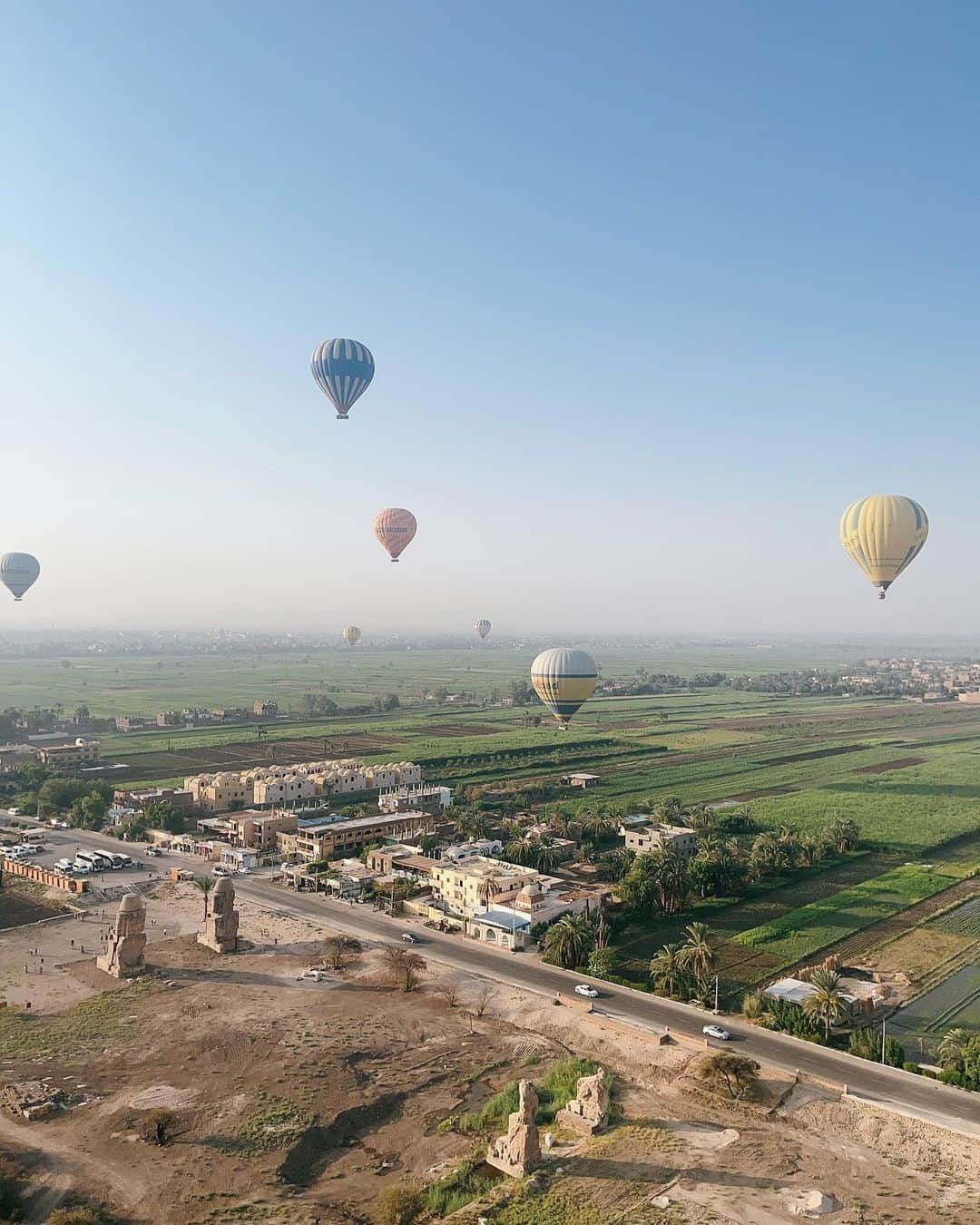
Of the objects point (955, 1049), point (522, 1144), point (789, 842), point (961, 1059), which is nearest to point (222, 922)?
point (522, 1144)

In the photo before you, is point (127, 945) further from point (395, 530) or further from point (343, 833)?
point (395, 530)

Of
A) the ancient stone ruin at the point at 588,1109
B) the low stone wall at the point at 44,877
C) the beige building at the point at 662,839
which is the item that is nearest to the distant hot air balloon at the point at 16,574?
the low stone wall at the point at 44,877

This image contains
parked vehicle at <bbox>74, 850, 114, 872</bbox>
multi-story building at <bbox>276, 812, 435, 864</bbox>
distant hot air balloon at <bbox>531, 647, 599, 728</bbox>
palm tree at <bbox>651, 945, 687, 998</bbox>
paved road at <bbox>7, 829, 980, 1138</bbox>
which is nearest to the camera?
paved road at <bbox>7, 829, 980, 1138</bbox>

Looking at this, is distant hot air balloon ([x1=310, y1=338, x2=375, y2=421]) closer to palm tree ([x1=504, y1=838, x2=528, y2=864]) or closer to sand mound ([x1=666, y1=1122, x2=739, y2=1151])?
palm tree ([x1=504, y1=838, x2=528, y2=864])

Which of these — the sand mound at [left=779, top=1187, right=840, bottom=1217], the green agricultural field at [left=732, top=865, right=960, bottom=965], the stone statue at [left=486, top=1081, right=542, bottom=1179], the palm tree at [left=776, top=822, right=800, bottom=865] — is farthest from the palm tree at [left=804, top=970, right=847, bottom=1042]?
the palm tree at [left=776, top=822, right=800, bottom=865]

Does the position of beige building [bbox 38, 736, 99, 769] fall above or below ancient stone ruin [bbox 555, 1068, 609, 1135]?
above

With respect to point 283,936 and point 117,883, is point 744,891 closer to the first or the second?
point 283,936
